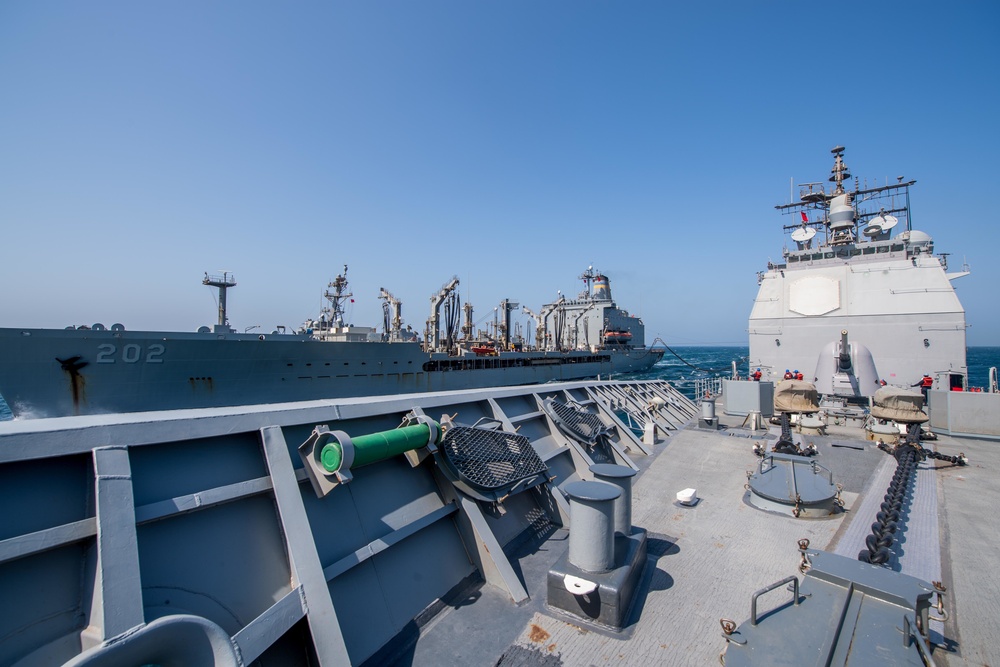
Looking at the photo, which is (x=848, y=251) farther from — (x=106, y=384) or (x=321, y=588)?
(x=106, y=384)

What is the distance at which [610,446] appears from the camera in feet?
25.6

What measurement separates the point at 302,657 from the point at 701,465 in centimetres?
751

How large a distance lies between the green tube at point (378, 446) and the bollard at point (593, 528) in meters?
1.44

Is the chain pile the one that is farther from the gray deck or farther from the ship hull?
the ship hull

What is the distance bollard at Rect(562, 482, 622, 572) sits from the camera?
355 cm

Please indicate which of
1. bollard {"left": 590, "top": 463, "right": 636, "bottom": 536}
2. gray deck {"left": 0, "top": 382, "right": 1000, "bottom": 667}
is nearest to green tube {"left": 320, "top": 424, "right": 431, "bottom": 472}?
gray deck {"left": 0, "top": 382, "right": 1000, "bottom": 667}

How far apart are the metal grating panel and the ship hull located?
19.6 meters

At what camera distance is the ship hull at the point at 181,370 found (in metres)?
16.2

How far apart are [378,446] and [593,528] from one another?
1958 mm

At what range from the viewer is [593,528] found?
11.7 feet

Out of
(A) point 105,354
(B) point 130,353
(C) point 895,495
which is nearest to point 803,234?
(C) point 895,495

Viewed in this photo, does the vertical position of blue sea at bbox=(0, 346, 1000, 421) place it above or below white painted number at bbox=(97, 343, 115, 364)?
below

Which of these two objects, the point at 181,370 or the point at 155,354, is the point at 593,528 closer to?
the point at 155,354

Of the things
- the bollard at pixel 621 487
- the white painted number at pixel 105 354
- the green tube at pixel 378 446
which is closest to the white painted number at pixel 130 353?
the white painted number at pixel 105 354
